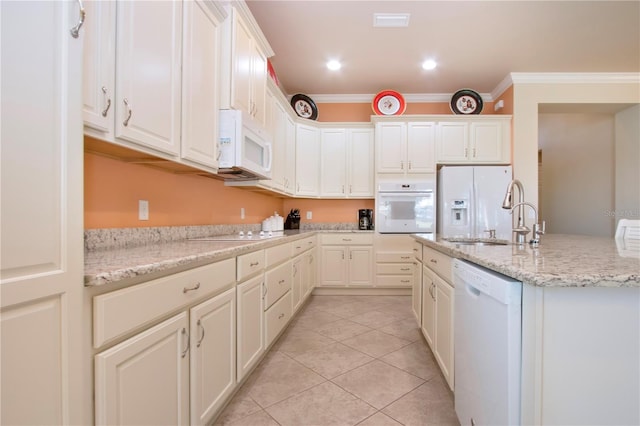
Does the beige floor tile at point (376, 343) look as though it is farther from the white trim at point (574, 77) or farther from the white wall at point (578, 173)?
the white wall at point (578, 173)

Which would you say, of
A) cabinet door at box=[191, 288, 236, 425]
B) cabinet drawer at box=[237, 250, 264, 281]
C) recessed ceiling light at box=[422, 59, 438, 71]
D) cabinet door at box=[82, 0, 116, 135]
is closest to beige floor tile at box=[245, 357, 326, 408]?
cabinet door at box=[191, 288, 236, 425]

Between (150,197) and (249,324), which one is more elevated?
(150,197)

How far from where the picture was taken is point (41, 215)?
0.66 metres

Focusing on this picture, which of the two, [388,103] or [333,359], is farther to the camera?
[388,103]

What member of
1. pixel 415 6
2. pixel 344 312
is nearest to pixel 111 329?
pixel 344 312

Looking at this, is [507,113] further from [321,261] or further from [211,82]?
[211,82]

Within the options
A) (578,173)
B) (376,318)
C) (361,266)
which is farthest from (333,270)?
(578,173)

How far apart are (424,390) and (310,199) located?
3.08m

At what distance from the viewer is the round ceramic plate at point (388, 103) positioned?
4.06m

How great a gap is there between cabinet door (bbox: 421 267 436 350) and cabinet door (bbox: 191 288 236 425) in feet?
4.25

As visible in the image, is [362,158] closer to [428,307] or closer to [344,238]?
[344,238]

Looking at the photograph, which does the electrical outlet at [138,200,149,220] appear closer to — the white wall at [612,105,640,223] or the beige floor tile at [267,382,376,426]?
the beige floor tile at [267,382,376,426]

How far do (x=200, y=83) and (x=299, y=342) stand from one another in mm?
2015

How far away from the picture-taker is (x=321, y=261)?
383cm
